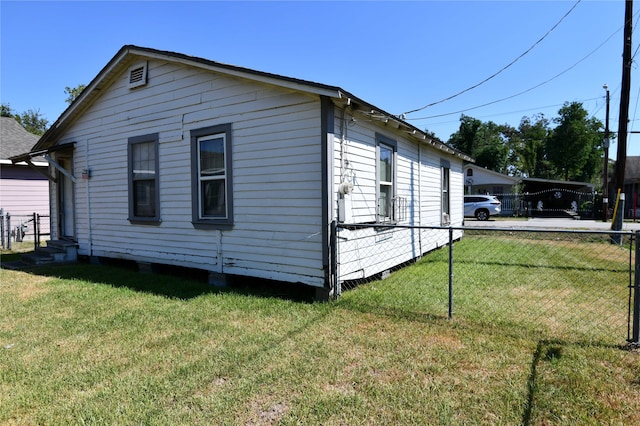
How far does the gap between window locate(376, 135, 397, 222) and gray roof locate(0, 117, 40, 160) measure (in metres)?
14.2

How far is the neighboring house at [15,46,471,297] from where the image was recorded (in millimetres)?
5320

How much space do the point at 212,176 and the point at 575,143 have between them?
39.3 meters

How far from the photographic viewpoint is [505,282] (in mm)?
6312

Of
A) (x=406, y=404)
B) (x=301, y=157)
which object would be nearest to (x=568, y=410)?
(x=406, y=404)

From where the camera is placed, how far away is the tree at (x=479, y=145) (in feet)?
131

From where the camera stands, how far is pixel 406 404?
264 cm

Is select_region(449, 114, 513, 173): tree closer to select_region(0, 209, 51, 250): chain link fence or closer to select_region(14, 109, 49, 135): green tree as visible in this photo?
select_region(0, 209, 51, 250): chain link fence

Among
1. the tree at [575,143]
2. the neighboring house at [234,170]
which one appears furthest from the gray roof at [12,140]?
the tree at [575,143]

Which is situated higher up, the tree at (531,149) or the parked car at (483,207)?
the tree at (531,149)

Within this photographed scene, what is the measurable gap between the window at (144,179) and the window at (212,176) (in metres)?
1.16

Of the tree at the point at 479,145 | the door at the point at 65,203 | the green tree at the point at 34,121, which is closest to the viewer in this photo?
the door at the point at 65,203

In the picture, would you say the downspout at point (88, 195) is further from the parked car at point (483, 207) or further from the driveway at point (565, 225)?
the parked car at point (483, 207)

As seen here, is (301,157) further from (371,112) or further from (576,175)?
(576,175)

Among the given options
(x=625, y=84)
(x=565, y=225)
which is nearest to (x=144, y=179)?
(x=625, y=84)
